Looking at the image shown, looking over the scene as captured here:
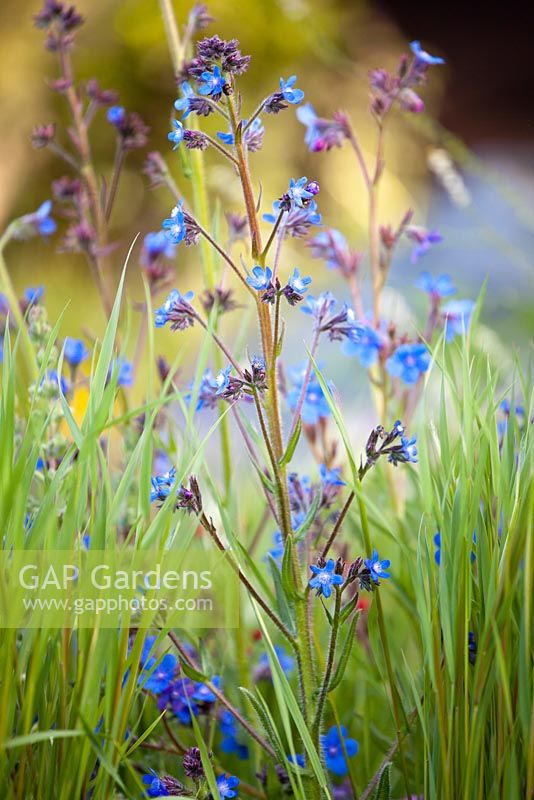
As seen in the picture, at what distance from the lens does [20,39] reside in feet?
13.4

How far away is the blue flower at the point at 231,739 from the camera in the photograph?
3.12 ft

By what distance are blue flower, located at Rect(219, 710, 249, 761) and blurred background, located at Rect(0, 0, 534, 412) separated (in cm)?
297

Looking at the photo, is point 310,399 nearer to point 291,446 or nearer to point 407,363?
point 407,363

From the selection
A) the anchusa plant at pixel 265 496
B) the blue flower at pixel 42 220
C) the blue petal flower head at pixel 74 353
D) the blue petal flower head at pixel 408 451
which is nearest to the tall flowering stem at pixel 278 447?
the anchusa plant at pixel 265 496

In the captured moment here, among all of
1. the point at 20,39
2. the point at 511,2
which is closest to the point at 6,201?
the point at 20,39

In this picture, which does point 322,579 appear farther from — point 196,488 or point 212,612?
point 212,612

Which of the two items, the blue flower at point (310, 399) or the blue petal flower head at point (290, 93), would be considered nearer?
the blue petal flower head at point (290, 93)

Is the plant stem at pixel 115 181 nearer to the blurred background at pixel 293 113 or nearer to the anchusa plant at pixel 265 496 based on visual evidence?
the anchusa plant at pixel 265 496

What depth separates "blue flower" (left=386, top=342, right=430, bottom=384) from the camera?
110 cm

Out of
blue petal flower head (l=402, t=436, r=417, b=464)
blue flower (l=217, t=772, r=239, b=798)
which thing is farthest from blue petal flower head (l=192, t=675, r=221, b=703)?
blue petal flower head (l=402, t=436, r=417, b=464)

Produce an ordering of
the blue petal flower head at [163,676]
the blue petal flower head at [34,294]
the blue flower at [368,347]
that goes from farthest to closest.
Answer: the blue flower at [368,347] < the blue petal flower head at [34,294] < the blue petal flower head at [163,676]

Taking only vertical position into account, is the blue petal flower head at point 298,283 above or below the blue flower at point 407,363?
below

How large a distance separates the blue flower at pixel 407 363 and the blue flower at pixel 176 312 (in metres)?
0.40

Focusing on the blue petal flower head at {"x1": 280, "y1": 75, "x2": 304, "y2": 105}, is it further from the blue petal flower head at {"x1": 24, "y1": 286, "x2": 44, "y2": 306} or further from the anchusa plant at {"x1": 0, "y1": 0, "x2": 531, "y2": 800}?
the blue petal flower head at {"x1": 24, "y1": 286, "x2": 44, "y2": 306}
